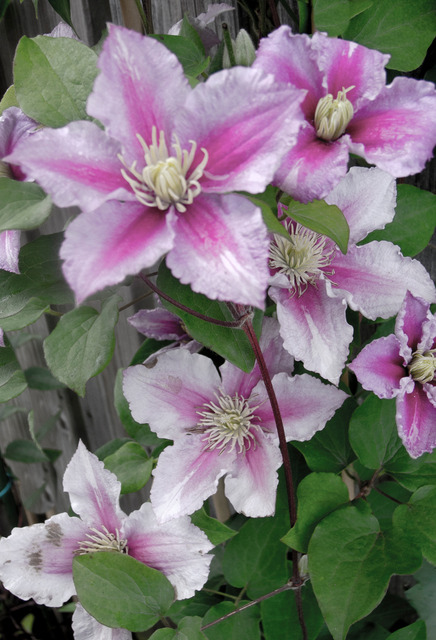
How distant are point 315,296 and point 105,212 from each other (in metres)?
0.27

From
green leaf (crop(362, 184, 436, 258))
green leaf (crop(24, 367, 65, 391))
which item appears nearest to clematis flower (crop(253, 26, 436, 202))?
green leaf (crop(362, 184, 436, 258))

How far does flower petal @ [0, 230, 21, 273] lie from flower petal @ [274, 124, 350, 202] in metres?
0.26

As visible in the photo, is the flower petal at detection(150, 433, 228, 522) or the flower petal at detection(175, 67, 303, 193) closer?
the flower petal at detection(175, 67, 303, 193)

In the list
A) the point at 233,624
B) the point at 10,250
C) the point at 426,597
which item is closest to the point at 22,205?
the point at 10,250

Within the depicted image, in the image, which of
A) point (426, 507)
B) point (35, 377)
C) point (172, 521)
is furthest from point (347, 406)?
point (35, 377)

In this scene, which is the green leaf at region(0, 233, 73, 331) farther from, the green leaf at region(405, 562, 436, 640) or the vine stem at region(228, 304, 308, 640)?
the green leaf at region(405, 562, 436, 640)

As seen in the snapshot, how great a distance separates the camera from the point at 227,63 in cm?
50

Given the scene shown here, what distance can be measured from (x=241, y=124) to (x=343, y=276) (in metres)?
0.26

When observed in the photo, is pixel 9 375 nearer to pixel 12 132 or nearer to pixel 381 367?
pixel 12 132

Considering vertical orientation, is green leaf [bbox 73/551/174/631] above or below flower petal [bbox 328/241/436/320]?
below

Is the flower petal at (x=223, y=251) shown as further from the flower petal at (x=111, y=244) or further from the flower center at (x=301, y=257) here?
the flower center at (x=301, y=257)

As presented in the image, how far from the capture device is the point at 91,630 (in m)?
0.66

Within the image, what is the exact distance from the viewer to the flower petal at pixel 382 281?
0.59 m

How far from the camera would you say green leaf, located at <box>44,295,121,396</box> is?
59 centimetres
